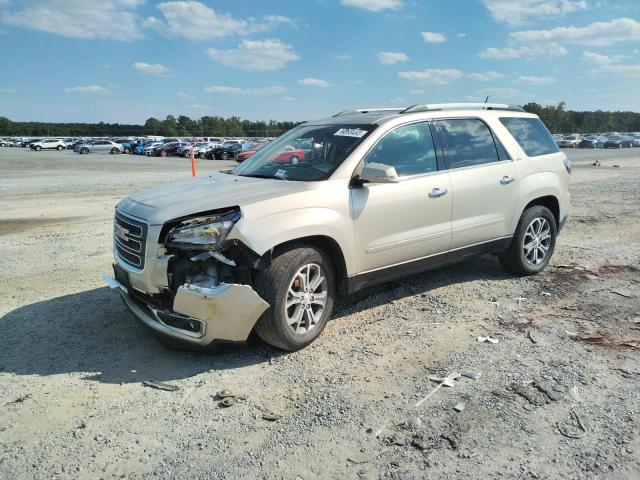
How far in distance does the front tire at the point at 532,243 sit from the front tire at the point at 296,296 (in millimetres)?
2563

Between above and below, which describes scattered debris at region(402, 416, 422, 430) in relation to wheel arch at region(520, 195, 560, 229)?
below

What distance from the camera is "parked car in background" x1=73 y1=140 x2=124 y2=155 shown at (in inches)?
2114

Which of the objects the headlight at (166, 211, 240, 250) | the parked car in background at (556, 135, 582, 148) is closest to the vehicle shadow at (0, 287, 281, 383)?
the headlight at (166, 211, 240, 250)

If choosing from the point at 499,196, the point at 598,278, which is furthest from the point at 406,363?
the point at 598,278

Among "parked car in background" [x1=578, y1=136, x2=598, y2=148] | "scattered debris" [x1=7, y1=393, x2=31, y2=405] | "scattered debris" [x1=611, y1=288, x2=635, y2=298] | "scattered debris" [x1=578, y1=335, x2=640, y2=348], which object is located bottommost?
"scattered debris" [x1=7, y1=393, x2=31, y2=405]

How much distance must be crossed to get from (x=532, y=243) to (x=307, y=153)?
2923 millimetres

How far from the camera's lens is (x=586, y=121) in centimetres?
12356

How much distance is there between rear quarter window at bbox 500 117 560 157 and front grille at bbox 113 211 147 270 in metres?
4.09

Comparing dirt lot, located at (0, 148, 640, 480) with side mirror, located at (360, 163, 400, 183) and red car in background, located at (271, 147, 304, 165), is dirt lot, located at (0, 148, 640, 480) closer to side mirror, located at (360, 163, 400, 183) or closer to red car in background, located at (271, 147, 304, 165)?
side mirror, located at (360, 163, 400, 183)

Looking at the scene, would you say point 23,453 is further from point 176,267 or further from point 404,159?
point 404,159

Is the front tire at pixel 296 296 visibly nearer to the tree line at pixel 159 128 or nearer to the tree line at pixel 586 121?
the tree line at pixel 159 128

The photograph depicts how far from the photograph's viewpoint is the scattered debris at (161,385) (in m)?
3.50

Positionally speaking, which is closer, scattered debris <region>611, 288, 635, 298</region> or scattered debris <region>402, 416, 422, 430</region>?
scattered debris <region>402, 416, 422, 430</region>

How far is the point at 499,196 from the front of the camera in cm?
536
